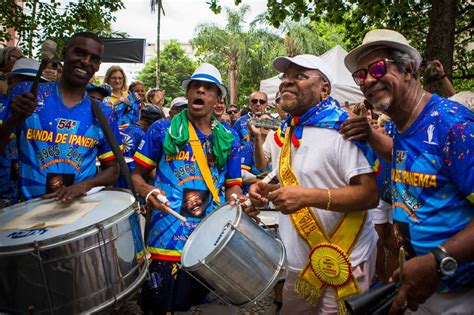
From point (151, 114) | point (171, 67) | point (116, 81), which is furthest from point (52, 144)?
point (171, 67)

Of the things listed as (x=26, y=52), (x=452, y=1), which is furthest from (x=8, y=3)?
(x=452, y=1)

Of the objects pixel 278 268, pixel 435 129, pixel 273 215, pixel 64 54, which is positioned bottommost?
pixel 273 215

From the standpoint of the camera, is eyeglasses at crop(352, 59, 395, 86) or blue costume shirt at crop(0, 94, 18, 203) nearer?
eyeglasses at crop(352, 59, 395, 86)

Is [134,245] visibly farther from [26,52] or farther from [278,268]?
[26,52]

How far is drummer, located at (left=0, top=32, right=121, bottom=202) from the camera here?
299cm

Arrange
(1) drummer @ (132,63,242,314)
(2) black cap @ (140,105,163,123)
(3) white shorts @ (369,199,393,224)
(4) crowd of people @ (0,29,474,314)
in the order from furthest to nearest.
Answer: (2) black cap @ (140,105,163,123) → (3) white shorts @ (369,199,393,224) → (1) drummer @ (132,63,242,314) → (4) crowd of people @ (0,29,474,314)

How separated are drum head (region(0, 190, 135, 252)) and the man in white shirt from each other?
91 centimetres

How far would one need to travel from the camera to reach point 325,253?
2834 mm

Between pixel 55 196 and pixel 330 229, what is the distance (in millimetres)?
1877

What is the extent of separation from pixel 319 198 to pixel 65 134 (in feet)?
6.03

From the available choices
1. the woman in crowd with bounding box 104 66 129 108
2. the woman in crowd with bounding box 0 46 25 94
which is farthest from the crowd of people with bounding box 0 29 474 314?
the woman in crowd with bounding box 104 66 129 108

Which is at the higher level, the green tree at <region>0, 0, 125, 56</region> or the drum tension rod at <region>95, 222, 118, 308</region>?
the green tree at <region>0, 0, 125, 56</region>

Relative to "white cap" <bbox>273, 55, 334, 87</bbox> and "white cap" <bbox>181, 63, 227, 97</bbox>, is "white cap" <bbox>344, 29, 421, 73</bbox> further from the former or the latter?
"white cap" <bbox>181, 63, 227, 97</bbox>

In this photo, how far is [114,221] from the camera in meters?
2.49
